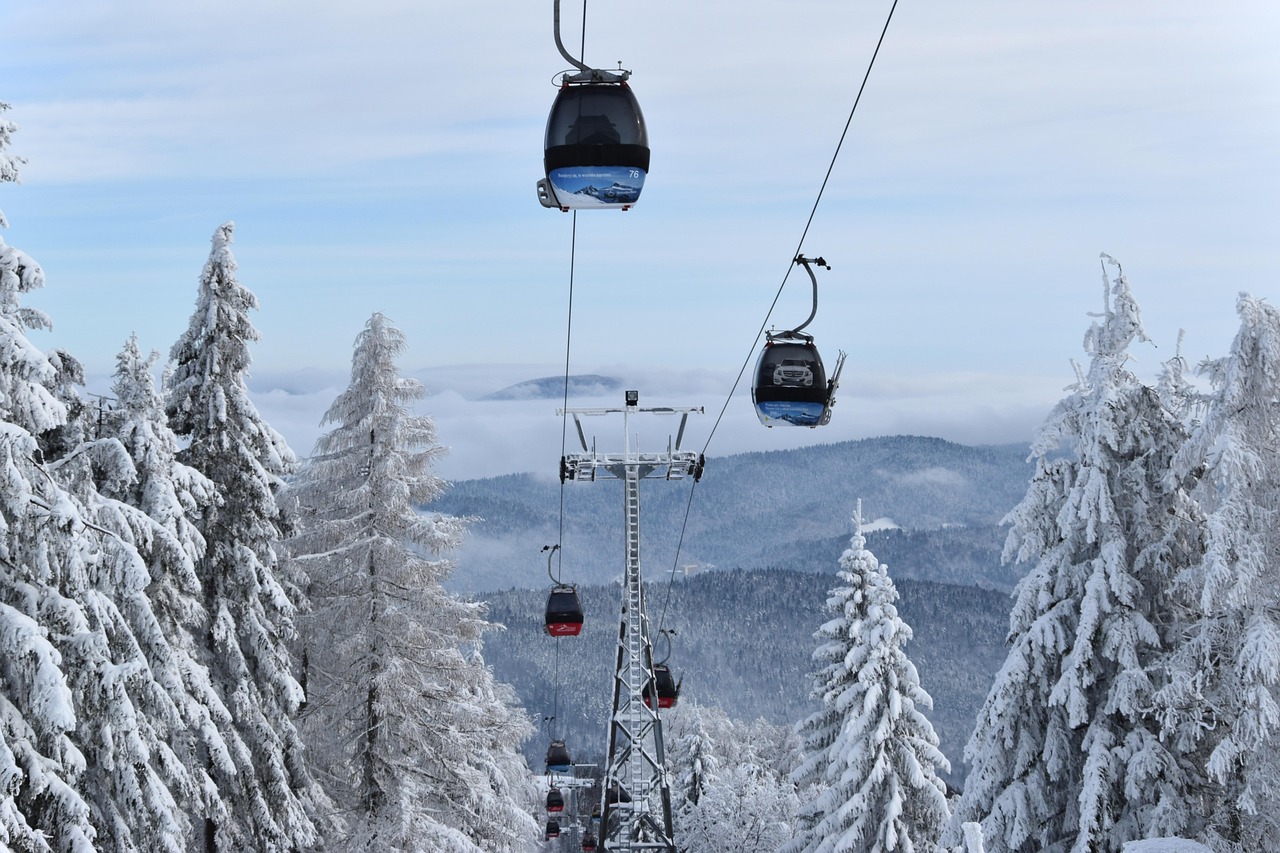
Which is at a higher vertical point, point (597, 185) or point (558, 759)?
point (597, 185)

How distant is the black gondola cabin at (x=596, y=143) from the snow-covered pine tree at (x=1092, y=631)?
13298 millimetres

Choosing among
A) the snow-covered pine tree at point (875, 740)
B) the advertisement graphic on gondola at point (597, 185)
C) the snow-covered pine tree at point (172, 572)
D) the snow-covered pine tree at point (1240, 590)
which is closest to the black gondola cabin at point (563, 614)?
the snow-covered pine tree at point (875, 740)

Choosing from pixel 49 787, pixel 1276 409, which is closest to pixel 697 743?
pixel 1276 409

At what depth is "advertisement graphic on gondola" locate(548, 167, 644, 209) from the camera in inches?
429

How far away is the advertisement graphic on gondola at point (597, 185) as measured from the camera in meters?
10.9

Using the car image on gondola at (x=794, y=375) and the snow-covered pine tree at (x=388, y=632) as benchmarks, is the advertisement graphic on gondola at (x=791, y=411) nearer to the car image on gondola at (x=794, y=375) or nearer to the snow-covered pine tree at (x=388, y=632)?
the car image on gondola at (x=794, y=375)

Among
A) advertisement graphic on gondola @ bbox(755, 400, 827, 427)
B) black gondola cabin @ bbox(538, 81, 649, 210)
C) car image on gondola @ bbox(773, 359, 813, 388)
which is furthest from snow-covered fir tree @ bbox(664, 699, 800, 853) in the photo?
black gondola cabin @ bbox(538, 81, 649, 210)

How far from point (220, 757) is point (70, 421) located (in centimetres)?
535

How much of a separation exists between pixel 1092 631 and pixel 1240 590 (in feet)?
9.56

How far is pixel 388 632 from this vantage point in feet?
76.6

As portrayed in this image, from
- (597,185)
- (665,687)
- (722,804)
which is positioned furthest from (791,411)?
(722,804)

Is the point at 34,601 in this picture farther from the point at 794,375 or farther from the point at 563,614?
the point at 563,614

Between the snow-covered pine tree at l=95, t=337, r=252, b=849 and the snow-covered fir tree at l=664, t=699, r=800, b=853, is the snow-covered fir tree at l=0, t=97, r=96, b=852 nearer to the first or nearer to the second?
the snow-covered pine tree at l=95, t=337, r=252, b=849

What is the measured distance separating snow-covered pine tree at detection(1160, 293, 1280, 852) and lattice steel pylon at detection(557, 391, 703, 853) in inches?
394
